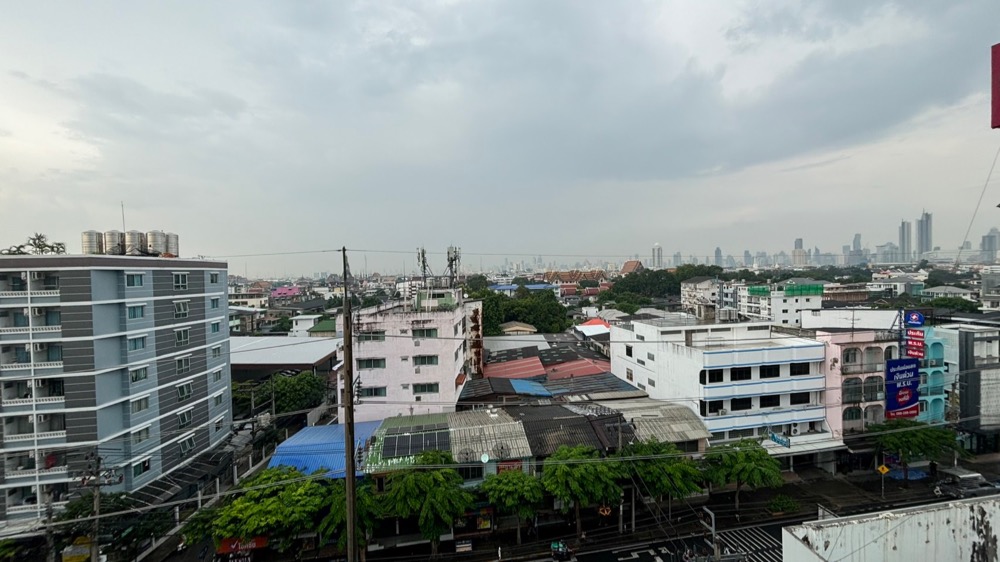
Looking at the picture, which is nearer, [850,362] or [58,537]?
[58,537]

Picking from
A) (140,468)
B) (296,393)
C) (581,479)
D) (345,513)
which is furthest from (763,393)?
(140,468)

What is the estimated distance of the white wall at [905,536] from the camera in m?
8.97

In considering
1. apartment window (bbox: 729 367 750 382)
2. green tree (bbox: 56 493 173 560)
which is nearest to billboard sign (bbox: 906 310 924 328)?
apartment window (bbox: 729 367 750 382)

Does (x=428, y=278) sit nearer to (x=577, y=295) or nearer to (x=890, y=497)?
(x=890, y=497)


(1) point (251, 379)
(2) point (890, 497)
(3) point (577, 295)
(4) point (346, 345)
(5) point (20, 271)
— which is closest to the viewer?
(4) point (346, 345)

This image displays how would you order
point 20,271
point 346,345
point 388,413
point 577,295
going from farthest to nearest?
point 577,295
point 388,413
point 20,271
point 346,345

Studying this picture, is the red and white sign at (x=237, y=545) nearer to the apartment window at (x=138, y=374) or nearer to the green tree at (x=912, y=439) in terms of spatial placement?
the apartment window at (x=138, y=374)

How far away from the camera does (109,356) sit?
57.0ft

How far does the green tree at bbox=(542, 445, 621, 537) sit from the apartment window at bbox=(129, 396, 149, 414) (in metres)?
15.7

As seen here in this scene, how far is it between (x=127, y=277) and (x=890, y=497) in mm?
32387

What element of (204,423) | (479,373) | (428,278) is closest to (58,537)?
(204,423)

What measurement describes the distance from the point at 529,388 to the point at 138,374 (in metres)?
18.4

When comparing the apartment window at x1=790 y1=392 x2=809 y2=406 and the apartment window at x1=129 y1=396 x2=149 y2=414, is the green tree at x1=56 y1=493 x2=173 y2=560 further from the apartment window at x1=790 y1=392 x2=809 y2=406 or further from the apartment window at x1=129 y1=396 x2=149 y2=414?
the apartment window at x1=790 y1=392 x2=809 y2=406

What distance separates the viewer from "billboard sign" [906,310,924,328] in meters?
22.1
